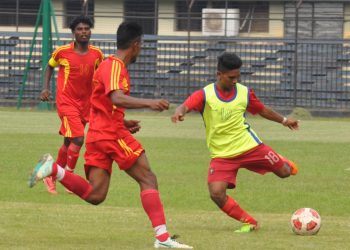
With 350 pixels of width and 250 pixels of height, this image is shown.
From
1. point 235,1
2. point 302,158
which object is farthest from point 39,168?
point 235,1

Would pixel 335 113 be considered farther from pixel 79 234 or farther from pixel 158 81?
pixel 79 234

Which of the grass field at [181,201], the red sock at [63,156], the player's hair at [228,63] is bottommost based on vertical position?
the grass field at [181,201]

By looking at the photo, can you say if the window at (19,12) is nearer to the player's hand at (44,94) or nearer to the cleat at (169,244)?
the player's hand at (44,94)

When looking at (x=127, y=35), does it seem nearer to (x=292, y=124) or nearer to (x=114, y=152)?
(x=114, y=152)

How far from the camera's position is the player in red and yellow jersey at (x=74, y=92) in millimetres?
13490

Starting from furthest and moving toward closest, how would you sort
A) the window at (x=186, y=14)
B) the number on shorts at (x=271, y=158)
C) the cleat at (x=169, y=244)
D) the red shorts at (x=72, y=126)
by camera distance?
the window at (x=186, y=14) < the red shorts at (x=72, y=126) < the number on shorts at (x=271, y=158) < the cleat at (x=169, y=244)

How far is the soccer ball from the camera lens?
960 centimetres

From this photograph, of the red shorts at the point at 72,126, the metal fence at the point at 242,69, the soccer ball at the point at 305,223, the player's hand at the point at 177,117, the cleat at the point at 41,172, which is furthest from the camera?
the metal fence at the point at 242,69

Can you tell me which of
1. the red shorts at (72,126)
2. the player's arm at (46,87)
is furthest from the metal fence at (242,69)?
the red shorts at (72,126)

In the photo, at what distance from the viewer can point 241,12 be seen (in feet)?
127

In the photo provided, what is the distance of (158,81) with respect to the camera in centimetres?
3600

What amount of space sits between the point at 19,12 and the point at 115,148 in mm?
30037

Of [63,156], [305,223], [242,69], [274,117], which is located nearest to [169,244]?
[305,223]

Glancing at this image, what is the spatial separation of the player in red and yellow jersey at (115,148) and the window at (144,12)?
27.0 metres
